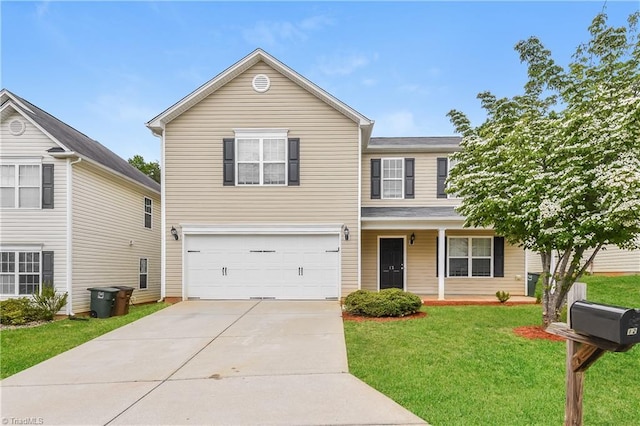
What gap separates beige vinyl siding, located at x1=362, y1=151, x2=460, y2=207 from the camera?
13.6 m

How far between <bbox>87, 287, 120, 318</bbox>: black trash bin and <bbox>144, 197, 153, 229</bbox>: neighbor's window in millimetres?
5219

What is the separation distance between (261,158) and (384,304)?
241 inches

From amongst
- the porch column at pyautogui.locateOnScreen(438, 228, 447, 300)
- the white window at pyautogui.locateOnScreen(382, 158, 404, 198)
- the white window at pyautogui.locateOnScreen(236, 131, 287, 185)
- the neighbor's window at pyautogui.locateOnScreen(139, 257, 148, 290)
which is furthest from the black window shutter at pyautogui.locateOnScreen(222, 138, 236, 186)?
the porch column at pyautogui.locateOnScreen(438, 228, 447, 300)

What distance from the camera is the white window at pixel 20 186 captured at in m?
10.9

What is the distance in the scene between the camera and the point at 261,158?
11.9m

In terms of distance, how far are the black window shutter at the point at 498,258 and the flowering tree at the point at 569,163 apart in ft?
15.7

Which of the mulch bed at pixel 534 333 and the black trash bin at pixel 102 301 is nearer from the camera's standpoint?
the mulch bed at pixel 534 333

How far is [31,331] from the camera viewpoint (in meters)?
8.80

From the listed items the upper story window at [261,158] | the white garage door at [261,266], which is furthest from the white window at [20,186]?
the upper story window at [261,158]

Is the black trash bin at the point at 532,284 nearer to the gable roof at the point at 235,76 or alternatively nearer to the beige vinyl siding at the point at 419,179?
the beige vinyl siding at the point at 419,179

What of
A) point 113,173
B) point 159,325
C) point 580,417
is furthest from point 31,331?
point 580,417

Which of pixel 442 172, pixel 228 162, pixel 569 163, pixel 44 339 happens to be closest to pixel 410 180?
pixel 442 172

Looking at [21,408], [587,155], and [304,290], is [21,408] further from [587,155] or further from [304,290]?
[587,155]

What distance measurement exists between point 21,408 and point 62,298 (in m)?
7.25
